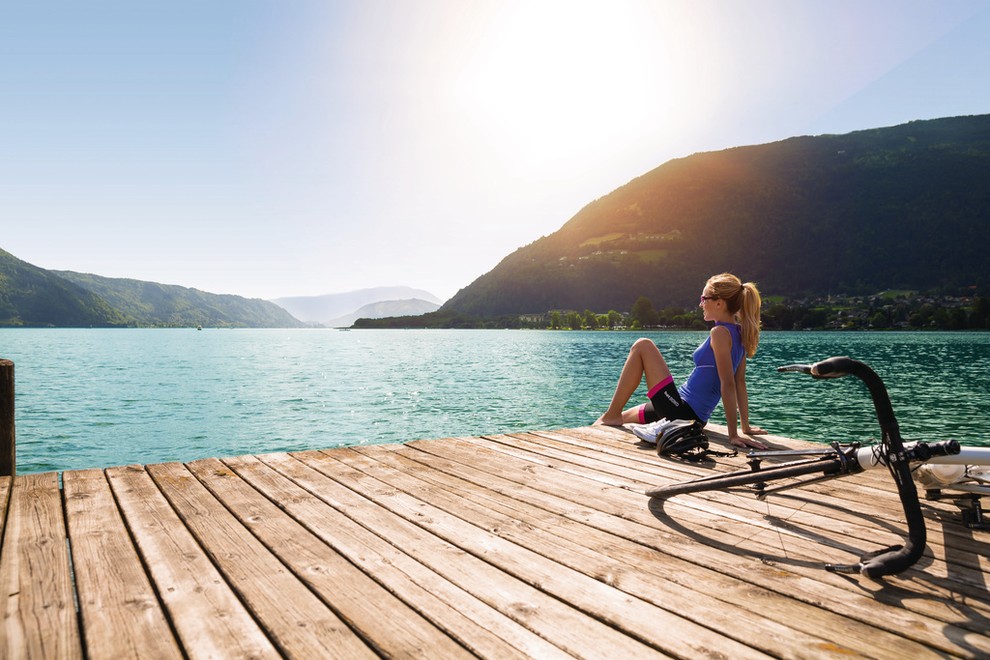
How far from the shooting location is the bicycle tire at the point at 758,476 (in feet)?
10.5

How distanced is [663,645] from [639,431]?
4.46 m

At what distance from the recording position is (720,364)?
614 centimetres

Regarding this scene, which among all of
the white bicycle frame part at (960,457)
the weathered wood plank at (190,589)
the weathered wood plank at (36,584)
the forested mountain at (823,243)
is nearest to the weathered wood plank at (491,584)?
the weathered wood plank at (190,589)

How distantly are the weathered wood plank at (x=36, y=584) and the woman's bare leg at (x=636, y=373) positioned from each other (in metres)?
5.31

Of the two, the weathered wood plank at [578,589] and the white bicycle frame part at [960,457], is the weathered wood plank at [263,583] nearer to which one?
the weathered wood plank at [578,589]

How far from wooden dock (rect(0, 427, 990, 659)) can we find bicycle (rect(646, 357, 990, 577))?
134 millimetres

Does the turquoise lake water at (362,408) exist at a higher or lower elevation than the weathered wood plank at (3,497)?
lower

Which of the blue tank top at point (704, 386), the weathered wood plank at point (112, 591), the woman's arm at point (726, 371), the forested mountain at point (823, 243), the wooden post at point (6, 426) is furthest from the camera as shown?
the forested mountain at point (823, 243)

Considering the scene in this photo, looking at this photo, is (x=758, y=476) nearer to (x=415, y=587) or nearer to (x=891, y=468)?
(x=891, y=468)

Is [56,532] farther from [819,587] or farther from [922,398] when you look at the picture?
[922,398]

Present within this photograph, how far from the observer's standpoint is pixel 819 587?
8.89ft

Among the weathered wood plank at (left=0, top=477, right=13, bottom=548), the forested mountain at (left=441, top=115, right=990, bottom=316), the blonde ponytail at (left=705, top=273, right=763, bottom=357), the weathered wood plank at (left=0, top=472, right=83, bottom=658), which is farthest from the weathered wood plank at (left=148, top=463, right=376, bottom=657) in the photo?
the forested mountain at (left=441, top=115, right=990, bottom=316)

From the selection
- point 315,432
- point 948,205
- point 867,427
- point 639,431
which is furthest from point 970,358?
point 948,205

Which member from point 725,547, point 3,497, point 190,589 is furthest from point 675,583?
point 3,497
